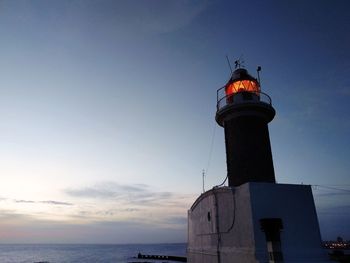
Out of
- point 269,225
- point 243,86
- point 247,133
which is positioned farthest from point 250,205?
point 243,86

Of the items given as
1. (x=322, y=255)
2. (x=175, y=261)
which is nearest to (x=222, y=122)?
(x=322, y=255)

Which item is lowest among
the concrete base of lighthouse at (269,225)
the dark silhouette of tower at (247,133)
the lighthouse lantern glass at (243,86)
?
the concrete base of lighthouse at (269,225)

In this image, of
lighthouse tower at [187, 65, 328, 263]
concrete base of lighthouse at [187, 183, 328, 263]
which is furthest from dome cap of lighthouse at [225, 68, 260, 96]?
concrete base of lighthouse at [187, 183, 328, 263]

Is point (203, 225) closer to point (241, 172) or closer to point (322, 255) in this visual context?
point (241, 172)

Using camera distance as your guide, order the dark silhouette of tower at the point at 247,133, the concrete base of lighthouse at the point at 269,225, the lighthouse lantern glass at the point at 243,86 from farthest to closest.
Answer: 1. the lighthouse lantern glass at the point at 243,86
2. the dark silhouette of tower at the point at 247,133
3. the concrete base of lighthouse at the point at 269,225

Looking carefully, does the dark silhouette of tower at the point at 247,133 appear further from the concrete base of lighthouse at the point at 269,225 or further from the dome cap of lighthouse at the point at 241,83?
the concrete base of lighthouse at the point at 269,225

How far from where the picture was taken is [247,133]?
14.1 metres

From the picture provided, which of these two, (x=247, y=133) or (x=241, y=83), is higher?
(x=241, y=83)

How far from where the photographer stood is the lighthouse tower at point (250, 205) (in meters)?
10.7

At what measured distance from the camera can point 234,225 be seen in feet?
39.8

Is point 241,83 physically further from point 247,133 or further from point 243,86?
point 247,133

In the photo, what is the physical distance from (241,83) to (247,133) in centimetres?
292

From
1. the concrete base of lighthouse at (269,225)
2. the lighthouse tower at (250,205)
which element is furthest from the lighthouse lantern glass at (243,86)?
the concrete base of lighthouse at (269,225)

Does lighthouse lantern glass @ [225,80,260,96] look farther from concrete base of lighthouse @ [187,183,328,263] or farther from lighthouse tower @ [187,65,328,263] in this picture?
concrete base of lighthouse @ [187,183,328,263]
